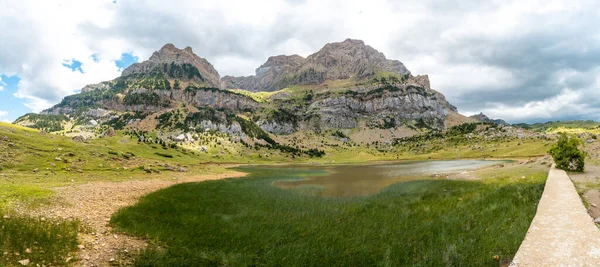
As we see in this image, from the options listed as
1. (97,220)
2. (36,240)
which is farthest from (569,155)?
(36,240)

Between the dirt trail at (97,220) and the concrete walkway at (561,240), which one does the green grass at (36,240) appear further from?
the concrete walkway at (561,240)

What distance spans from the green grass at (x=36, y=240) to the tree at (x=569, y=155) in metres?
59.2

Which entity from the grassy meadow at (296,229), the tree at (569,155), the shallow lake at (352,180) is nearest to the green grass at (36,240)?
the grassy meadow at (296,229)

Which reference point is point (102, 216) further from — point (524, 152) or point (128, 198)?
point (524, 152)

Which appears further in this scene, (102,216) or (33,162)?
(33,162)

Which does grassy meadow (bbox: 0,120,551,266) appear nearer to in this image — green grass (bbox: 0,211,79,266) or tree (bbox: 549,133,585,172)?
green grass (bbox: 0,211,79,266)

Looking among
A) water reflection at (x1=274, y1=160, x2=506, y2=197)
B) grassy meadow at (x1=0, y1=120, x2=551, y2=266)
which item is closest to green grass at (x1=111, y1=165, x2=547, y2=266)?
grassy meadow at (x1=0, y1=120, x2=551, y2=266)

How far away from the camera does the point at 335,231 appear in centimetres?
1975

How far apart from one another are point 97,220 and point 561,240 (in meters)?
28.1

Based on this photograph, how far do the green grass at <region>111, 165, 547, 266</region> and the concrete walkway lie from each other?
1.29 metres

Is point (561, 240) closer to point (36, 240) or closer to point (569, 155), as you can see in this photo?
point (36, 240)

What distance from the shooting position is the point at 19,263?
440 inches

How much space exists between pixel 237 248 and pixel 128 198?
68.6ft

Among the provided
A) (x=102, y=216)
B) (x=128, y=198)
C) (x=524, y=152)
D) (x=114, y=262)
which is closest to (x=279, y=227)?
(x=114, y=262)
